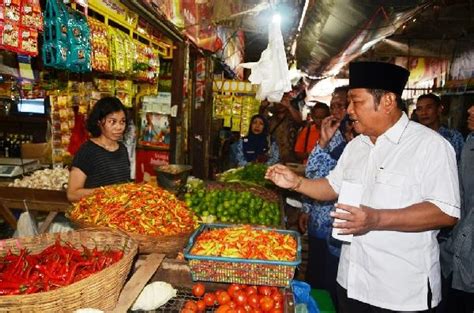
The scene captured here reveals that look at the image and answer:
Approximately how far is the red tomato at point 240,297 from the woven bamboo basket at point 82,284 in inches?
30.1

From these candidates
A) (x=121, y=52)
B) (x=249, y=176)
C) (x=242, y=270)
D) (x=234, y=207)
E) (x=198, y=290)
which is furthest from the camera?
(x=249, y=176)

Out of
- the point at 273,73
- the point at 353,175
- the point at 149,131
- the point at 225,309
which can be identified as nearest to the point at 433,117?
the point at 273,73

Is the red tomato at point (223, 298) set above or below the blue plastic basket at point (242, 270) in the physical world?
below

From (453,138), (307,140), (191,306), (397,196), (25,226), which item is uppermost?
(453,138)

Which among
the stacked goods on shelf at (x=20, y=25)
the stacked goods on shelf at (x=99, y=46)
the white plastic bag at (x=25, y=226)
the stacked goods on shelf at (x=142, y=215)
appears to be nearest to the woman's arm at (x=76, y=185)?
the stacked goods on shelf at (x=142, y=215)

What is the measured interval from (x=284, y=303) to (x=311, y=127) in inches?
254

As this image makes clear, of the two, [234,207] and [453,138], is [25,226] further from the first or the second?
[453,138]

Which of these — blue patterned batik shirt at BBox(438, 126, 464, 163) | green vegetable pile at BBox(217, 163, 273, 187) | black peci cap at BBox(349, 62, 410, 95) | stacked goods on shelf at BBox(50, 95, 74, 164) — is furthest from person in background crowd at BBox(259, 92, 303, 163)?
black peci cap at BBox(349, 62, 410, 95)

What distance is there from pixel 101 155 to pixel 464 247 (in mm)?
3714

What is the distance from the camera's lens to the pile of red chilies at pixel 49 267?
6.99ft

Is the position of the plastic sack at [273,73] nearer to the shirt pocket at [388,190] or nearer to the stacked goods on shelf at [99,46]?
the stacked goods on shelf at [99,46]

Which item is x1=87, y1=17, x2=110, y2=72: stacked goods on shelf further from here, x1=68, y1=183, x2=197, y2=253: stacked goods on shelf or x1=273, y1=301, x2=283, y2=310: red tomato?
x1=273, y1=301, x2=283, y2=310: red tomato

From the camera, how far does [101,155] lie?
4.19m

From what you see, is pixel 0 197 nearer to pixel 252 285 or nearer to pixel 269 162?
pixel 252 285
